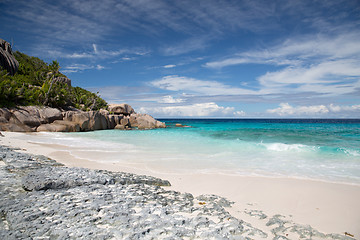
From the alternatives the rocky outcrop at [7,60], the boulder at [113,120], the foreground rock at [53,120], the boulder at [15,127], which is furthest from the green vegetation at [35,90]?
the boulder at [113,120]

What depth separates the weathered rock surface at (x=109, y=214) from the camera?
Answer: 115 inches

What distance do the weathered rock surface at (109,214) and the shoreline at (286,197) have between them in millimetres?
434

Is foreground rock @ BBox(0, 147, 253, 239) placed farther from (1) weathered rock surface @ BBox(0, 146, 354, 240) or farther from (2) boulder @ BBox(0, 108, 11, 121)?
(2) boulder @ BBox(0, 108, 11, 121)

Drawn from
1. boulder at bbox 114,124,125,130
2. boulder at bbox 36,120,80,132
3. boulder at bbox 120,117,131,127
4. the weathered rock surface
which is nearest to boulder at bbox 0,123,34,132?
boulder at bbox 36,120,80,132

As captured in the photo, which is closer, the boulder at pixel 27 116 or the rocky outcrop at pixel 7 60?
the boulder at pixel 27 116

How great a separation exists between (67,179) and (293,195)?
610 cm

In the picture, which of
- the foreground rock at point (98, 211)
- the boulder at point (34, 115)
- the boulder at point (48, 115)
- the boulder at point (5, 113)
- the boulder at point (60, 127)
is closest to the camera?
the foreground rock at point (98, 211)

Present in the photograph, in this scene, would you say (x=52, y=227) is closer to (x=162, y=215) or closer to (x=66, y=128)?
(x=162, y=215)

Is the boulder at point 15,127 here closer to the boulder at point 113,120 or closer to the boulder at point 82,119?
the boulder at point 82,119

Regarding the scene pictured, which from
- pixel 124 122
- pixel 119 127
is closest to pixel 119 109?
pixel 124 122

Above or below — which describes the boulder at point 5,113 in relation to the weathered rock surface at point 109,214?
above

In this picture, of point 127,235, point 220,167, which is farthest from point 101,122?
point 127,235

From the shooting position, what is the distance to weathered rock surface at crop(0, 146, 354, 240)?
9.57 ft

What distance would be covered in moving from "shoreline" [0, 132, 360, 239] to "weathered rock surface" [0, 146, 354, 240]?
43 centimetres
